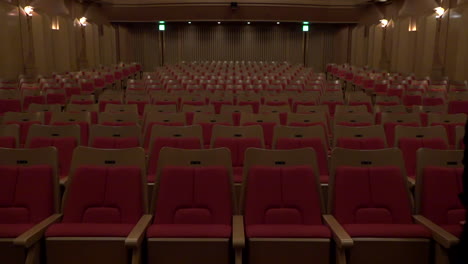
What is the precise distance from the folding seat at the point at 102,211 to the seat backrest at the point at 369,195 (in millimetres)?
1348

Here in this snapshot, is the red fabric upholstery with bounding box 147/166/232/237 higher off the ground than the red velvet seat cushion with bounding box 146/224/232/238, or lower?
higher

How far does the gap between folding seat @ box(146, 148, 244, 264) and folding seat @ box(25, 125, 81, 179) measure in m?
1.60

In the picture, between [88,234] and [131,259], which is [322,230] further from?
[88,234]

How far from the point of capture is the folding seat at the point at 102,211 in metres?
2.62

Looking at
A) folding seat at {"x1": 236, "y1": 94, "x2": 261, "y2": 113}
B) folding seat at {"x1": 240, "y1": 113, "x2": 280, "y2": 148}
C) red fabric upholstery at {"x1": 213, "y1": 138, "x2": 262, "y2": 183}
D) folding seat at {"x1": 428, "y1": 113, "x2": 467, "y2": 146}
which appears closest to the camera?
red fabric upholstery at {"x1": 213, "y1": 138, "x2": 262, "y2": 183}

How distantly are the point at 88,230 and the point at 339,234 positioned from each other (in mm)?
1550

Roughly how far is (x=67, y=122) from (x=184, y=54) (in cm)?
A: 2199

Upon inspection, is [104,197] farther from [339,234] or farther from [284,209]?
[339,234]

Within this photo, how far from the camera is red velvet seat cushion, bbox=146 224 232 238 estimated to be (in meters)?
2.65

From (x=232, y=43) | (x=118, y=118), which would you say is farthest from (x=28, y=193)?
(x=232, y=43)

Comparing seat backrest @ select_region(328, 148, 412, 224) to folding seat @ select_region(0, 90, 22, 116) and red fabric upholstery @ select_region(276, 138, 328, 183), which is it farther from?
folding seat @ select_region(0, 90, 22, 116)

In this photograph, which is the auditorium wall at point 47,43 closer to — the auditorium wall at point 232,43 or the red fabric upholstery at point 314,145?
the auditorium wall at point 232,43

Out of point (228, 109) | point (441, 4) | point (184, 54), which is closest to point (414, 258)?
point (228, 109)

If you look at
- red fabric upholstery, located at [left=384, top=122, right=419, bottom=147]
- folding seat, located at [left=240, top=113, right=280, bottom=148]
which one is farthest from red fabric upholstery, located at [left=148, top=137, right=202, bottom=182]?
red fabric upholstery, located at [left=384, top=122, right=419, bottom=147]
